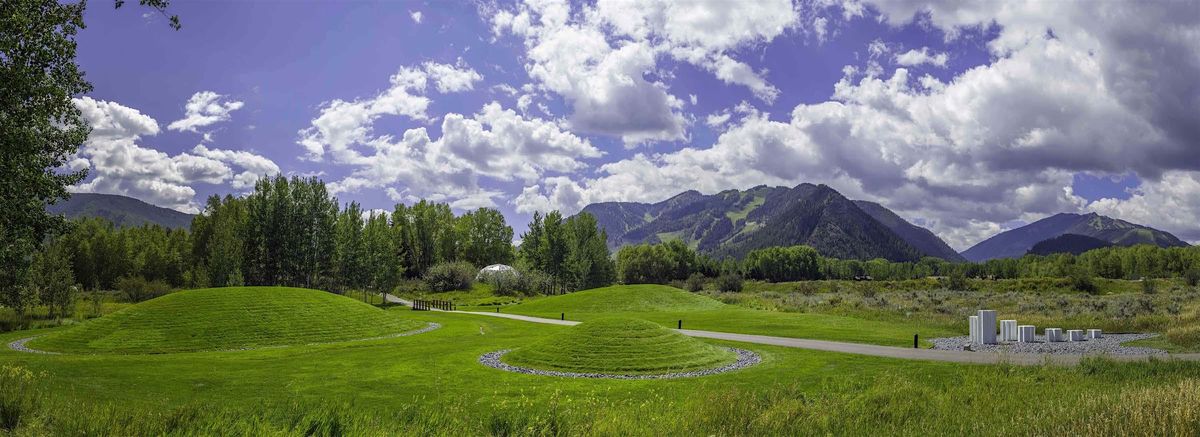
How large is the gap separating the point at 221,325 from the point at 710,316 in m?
35.9

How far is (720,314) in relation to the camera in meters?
54.2

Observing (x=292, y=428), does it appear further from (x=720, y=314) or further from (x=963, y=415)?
(x=720, y=314)

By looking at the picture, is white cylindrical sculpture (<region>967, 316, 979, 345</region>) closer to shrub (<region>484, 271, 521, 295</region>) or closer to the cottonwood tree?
the cottonwood tree

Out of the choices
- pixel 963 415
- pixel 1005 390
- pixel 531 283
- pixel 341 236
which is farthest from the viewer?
pixel 531 283

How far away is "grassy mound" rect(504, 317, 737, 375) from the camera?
2495cm

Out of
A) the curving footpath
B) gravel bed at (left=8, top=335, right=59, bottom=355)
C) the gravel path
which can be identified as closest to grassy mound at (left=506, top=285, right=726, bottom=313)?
the curving footpath

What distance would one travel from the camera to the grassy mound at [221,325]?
3428 centimetres

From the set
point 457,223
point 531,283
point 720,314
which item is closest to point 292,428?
point 720,314

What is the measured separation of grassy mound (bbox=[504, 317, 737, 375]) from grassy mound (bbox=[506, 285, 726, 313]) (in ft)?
110

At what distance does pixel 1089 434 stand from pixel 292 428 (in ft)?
44.8

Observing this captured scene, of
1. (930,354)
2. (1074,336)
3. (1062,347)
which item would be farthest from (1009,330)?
(930,354)

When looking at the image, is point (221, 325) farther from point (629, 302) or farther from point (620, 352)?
point (629, 302)

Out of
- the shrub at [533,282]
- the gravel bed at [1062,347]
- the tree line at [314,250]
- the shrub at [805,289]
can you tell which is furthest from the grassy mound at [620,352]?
the shrub at [805,289]

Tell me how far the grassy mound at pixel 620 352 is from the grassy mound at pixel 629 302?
33.4 metres
